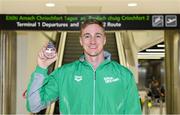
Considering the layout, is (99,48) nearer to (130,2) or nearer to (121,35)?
(130,2)

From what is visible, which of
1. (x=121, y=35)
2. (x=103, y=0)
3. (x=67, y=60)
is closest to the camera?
(x=103, y=0)

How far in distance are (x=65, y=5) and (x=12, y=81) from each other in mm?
3531

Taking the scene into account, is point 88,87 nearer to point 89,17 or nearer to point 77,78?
point 77,78

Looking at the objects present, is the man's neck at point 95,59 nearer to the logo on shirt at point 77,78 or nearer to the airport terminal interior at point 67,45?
the logo on shirt at point 77,78

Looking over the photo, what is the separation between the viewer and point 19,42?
12008mm

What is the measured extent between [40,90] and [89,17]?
715 centimetres

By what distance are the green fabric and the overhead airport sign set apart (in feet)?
22.9

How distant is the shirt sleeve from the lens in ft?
8.17

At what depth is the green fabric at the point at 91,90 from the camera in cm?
253

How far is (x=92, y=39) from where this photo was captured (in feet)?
8.34

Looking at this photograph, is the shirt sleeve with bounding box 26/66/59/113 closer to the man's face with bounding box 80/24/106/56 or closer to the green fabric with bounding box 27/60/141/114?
the green fabric with bounding box 27/60/141/114

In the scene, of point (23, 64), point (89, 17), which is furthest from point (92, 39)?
point (23, 64)

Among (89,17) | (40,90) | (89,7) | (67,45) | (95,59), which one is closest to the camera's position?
(40,90)

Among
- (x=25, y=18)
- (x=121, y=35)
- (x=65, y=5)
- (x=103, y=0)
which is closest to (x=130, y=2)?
(x=103, y=0)
